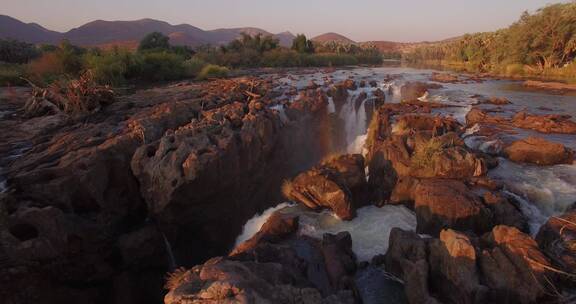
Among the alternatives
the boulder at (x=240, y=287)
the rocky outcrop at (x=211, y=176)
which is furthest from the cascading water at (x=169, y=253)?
the boulder at (x=240, y=287)

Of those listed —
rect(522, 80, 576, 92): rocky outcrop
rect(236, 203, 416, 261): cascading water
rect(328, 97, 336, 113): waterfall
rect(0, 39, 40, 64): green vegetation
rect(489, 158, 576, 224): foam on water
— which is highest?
A: rect(0, 39, 40, 64): green vegetation

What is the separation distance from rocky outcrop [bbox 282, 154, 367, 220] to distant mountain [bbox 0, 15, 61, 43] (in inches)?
4486

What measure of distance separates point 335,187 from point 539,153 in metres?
8.18

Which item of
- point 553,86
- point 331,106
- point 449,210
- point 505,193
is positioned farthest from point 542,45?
point 449,210

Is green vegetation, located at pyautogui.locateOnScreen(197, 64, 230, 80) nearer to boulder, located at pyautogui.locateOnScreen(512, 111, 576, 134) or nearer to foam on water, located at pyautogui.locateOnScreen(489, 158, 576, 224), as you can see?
boulder, located at pyautogui.locateOnScreen(512, 111, 576, 134)

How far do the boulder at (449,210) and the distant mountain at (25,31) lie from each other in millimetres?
117583

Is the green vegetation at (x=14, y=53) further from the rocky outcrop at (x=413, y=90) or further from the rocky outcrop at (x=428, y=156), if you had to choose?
the rocky outcrop at (x=428, y=156)

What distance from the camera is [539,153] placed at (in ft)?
40.8

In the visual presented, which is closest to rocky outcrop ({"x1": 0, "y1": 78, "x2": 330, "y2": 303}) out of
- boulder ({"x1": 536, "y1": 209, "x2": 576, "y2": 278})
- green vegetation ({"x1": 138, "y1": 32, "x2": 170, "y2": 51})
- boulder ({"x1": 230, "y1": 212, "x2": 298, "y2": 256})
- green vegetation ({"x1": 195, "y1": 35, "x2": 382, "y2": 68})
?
boulder ({"x1": 230, "y1": 212, "x2": 298, "y2": 256})

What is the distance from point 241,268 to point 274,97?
1756 cm

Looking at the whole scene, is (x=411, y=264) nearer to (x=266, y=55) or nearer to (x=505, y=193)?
(x=505, y=193)

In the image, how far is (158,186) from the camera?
33.1 feet

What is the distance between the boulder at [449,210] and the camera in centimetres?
854

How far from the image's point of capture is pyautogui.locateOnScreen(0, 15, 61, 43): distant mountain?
96438 millimetres
